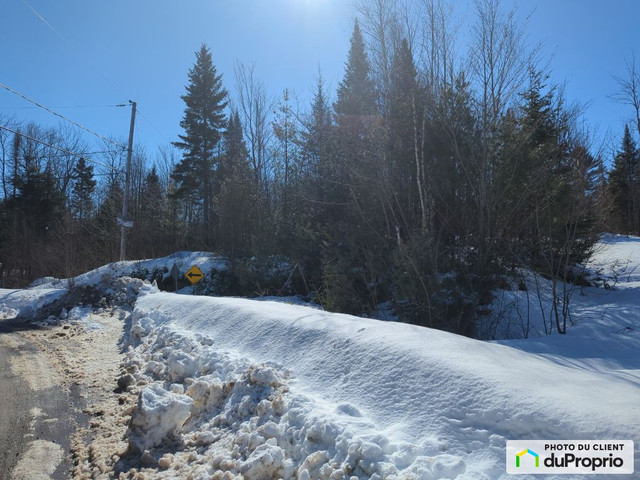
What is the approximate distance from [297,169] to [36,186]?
86.9ft

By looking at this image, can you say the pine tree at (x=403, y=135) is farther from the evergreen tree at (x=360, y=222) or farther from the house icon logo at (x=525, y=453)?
the house icon logo at (x=525, y=453)

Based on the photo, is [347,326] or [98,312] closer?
[347,326]

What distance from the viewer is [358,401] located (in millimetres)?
3523

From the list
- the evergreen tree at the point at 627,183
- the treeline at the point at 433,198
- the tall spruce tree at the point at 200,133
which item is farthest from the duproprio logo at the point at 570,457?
the evergreen tree at the point at 627,183

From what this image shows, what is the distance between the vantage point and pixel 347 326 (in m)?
5.05

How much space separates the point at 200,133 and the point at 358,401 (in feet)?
106

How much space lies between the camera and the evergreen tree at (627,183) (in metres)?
35.4

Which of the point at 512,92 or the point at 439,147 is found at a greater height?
the point at 512,92

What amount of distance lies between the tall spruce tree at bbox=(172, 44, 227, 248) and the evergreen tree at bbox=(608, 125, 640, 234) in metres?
33.0

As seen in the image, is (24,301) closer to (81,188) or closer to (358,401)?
(358,401)

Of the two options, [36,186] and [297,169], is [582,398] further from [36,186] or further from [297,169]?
[36,186]

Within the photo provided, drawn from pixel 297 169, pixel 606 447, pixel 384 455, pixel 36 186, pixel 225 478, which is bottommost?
pixel 225 478

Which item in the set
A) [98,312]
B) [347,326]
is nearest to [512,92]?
[347,326]

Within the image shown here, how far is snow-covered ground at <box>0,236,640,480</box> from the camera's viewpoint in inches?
104
